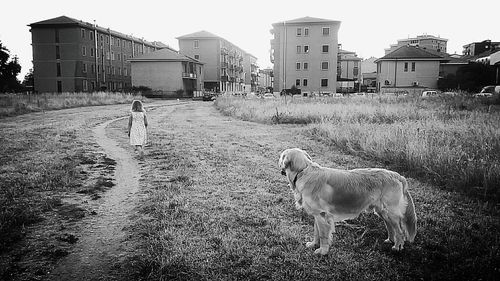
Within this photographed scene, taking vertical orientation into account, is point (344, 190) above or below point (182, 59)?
below

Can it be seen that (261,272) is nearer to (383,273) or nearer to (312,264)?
(312,264)

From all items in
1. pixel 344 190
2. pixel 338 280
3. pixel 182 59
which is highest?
pixel 182 59

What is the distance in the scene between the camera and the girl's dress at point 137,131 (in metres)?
10.6

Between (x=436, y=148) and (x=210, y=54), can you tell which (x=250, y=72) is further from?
(x=436, y=148)

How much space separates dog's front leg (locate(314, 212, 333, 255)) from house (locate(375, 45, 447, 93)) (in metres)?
61.6

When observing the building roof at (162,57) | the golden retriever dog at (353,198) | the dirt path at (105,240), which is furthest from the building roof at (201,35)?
the golden retriever dog at (353,198)

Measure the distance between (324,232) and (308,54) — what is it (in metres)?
59.1

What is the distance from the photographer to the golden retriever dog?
402 cm

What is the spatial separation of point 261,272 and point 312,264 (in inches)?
24.6

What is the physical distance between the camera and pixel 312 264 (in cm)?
401

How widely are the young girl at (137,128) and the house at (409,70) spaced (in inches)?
2247

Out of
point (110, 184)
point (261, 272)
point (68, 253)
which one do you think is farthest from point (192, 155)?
point (261, 272)

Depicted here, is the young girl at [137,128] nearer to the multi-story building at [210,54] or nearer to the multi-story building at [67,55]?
the multi-story building at [67,55]

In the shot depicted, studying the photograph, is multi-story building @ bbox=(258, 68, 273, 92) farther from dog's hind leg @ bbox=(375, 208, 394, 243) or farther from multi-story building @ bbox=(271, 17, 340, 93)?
dog's hind leg @ bbox=(375, 208, 394, 243)
